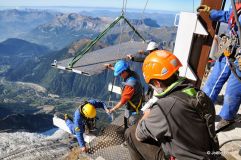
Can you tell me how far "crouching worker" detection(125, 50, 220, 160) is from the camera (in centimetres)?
385

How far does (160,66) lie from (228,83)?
11.2 feet

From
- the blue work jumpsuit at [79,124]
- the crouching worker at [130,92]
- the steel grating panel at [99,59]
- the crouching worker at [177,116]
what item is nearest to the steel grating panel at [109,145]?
the blue work jumpsuit at [79,124]

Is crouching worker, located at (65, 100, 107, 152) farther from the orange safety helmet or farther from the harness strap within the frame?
the orange safety helmet

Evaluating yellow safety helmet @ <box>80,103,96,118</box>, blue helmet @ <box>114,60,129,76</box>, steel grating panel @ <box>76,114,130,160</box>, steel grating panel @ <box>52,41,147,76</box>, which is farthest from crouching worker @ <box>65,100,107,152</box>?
blue helmet @ <box>114,60,129,76</box>

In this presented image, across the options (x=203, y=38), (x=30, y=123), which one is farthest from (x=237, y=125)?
(x=30, y=123)

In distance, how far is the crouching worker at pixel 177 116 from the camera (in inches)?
152

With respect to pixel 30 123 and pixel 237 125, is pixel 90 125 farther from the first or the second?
pixel 30 123

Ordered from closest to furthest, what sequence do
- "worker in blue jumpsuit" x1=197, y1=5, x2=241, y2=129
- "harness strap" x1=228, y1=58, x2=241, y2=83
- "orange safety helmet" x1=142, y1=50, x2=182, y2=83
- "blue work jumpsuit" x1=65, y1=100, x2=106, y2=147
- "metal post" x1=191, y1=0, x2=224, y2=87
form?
"orange safety helmet" x1=142, y1=50, x2=182, y2=83
"harness strap" x1=228, y1=58, x2=241, y2=83
"worker in blue jumpsuit" x1=197, y1=5, x2=241, y2=129
"metal post" x1=191, y1=0, x2=224, y2=87
"blue work jumpsuit" x1=65, y1=100, x2=106, y2=147

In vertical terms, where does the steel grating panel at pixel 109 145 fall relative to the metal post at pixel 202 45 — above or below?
below

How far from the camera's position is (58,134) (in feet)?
57.0

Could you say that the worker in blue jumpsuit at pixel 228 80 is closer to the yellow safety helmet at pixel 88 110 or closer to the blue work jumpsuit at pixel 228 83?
the blue work jumpsuit at pixel 228 83

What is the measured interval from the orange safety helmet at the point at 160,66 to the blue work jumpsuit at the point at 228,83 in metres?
3.01

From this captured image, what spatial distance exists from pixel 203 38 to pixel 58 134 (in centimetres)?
1195

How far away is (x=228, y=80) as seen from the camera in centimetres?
723
